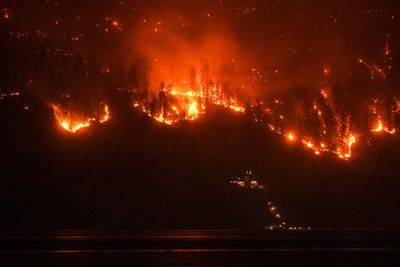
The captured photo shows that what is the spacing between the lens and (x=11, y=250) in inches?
1612

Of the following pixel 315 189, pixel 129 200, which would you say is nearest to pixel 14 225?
pixel 129 200

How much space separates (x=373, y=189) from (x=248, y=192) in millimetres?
50567

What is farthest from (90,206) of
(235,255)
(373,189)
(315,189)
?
(235,255)

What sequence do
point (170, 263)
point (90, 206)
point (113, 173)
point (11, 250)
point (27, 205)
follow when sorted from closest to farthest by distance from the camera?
point (170, 263), point (11, 250), point (27, 205), point (90, 206), point (113, 173)

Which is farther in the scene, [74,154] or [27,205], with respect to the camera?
[74,154]

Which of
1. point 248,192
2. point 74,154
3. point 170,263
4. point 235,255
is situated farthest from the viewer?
point 74,154

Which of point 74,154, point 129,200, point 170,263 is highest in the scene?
point 74,154

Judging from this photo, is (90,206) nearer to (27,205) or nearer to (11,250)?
(27,205)

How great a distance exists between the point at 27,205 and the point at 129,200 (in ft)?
96.5

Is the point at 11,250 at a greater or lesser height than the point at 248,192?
lesser

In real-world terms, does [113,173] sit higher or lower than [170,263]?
higher

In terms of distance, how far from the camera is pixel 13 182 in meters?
159

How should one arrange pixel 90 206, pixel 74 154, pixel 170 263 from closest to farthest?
pixel 170 263 < pixel 90 206 < pixel 74 154

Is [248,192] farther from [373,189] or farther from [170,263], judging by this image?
[170,263]
